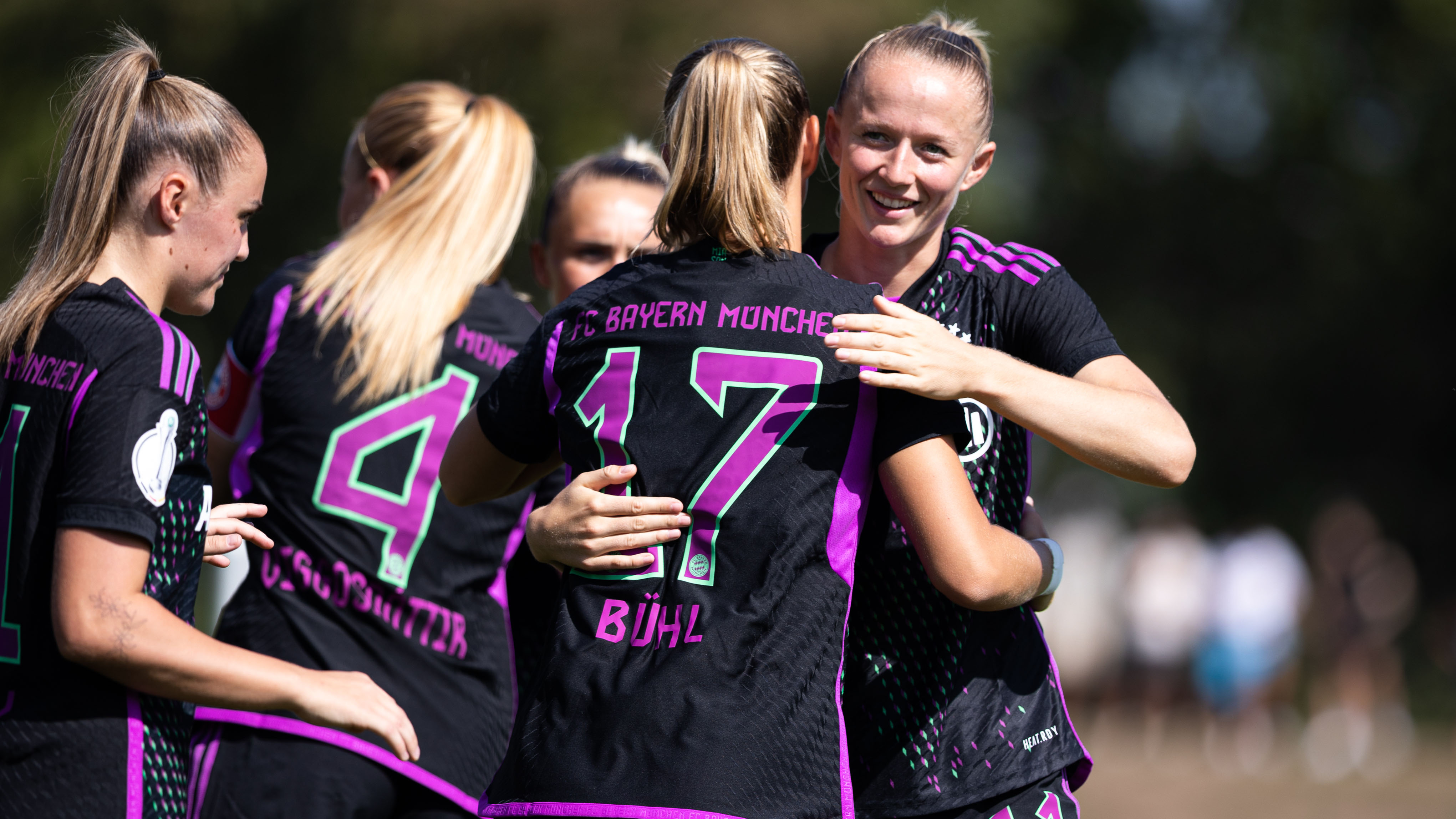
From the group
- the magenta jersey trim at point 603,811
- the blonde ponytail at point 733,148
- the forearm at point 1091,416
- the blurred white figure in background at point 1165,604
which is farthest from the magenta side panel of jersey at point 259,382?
the blurred white figure in background at point 1165,604

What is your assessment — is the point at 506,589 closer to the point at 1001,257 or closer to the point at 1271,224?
the point at 1001,257

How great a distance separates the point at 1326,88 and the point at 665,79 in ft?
66.1

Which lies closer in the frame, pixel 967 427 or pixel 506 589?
pixel 967 427

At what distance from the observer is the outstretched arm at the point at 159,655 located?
232cm

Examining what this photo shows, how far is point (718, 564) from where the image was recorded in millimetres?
2395

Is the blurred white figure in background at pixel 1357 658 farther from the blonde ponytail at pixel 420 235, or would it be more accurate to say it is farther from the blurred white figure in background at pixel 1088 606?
the blonde ponytail at pixel 420 235

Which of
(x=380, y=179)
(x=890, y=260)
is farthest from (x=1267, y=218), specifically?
(x=890, y=260)

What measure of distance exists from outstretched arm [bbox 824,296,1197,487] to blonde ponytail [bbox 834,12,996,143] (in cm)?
64

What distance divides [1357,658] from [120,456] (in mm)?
14988

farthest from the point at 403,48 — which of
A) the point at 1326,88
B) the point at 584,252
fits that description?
the point at 1326,88

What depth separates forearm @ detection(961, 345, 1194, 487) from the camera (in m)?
2.51

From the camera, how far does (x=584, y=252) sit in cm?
433

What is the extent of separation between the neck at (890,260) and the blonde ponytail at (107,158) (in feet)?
4.17

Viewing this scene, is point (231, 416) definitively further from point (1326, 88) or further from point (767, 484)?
point (1326, 88)
